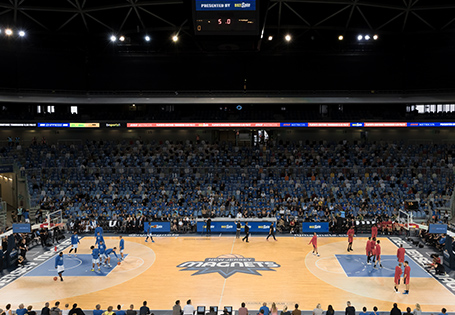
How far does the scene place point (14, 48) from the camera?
3725 cm

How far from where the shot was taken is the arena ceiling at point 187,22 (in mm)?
29297

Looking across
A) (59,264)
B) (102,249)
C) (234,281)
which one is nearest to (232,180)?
(102,249)

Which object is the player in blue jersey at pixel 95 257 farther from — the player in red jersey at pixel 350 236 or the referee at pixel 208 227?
the player in red jersey at pixel 350 236

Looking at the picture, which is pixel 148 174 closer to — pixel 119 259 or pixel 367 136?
pixel 119 259

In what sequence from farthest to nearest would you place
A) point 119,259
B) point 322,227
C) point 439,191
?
point 439,191 → point 322,227 → point 119,259

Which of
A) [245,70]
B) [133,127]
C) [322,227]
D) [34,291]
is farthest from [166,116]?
[34,291]

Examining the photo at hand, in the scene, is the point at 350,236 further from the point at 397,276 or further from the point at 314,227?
the point at 397,276

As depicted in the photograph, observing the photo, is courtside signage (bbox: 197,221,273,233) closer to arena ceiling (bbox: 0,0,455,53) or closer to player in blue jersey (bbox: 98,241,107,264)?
player in blue jersey (bbox: 98,241,107,264)

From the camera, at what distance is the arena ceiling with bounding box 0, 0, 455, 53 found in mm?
29297

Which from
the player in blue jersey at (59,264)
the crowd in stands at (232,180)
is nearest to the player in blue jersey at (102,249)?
the player in blue jersey at (59,264)

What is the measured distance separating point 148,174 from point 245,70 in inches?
560

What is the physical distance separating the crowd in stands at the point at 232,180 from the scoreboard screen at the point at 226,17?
1581 cm

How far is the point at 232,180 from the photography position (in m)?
35.2

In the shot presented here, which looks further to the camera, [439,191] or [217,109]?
[217,109]
